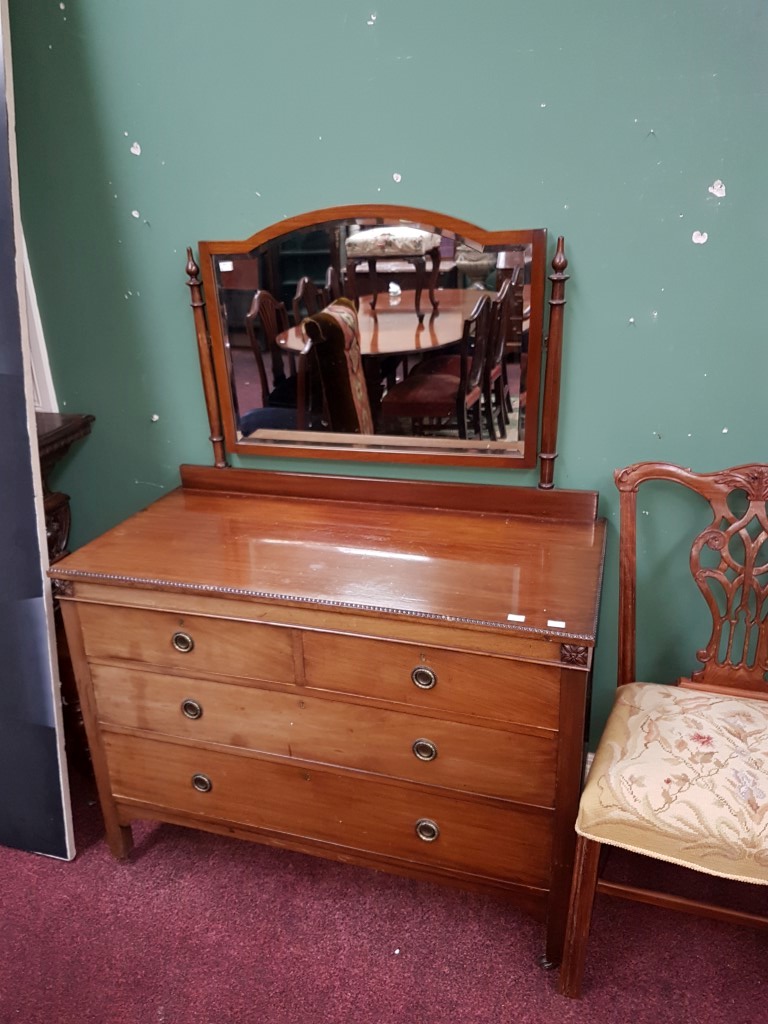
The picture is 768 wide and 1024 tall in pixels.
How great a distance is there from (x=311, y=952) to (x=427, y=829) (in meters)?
0.37

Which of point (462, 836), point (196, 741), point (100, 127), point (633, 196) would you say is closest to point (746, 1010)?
point (462, 836)

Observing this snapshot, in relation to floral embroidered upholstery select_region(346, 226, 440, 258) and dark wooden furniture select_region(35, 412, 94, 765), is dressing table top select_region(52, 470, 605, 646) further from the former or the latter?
floral embroidered upholstery select_region(346, 226, 440, 258)

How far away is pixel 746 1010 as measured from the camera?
58.9 inches

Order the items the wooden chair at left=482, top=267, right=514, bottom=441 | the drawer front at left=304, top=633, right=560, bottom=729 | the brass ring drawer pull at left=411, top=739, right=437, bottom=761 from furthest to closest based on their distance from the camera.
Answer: the wooden chair at left=482, top=267, right=514, bottom=441 → the brass ring drawer pull at left=411, top=739, right=437, bottom=761 → the drawer front at left=304, top=633, right=560, bottom=729

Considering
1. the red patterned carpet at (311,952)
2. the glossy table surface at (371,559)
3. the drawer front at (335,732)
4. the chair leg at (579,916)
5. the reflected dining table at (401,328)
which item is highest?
the reflected dining table at (401,328)

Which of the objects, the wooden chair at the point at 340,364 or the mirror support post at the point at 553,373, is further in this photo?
the wooden chair at the point at 340,364

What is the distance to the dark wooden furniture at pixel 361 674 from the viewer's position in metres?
1.42

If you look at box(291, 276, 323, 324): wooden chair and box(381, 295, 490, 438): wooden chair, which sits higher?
box(291, 276, 323, 324): wooden chair

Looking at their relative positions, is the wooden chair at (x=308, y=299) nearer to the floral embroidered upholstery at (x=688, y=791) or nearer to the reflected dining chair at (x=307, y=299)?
the reflected dining chair at (x=307, y=299)

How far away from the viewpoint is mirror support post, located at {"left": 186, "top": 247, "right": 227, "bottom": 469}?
1.82 m

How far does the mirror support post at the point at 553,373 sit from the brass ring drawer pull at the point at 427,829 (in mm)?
758

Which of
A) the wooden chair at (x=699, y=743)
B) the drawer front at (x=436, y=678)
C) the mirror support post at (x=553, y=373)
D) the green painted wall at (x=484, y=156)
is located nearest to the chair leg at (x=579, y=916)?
the wooden chair at (x=699, y=743)

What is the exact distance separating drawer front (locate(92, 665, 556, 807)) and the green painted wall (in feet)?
1.79

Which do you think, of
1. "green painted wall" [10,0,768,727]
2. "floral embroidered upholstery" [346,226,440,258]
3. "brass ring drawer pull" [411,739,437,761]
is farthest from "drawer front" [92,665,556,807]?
"floral embroidered upholstery" [346,226,440,258]
